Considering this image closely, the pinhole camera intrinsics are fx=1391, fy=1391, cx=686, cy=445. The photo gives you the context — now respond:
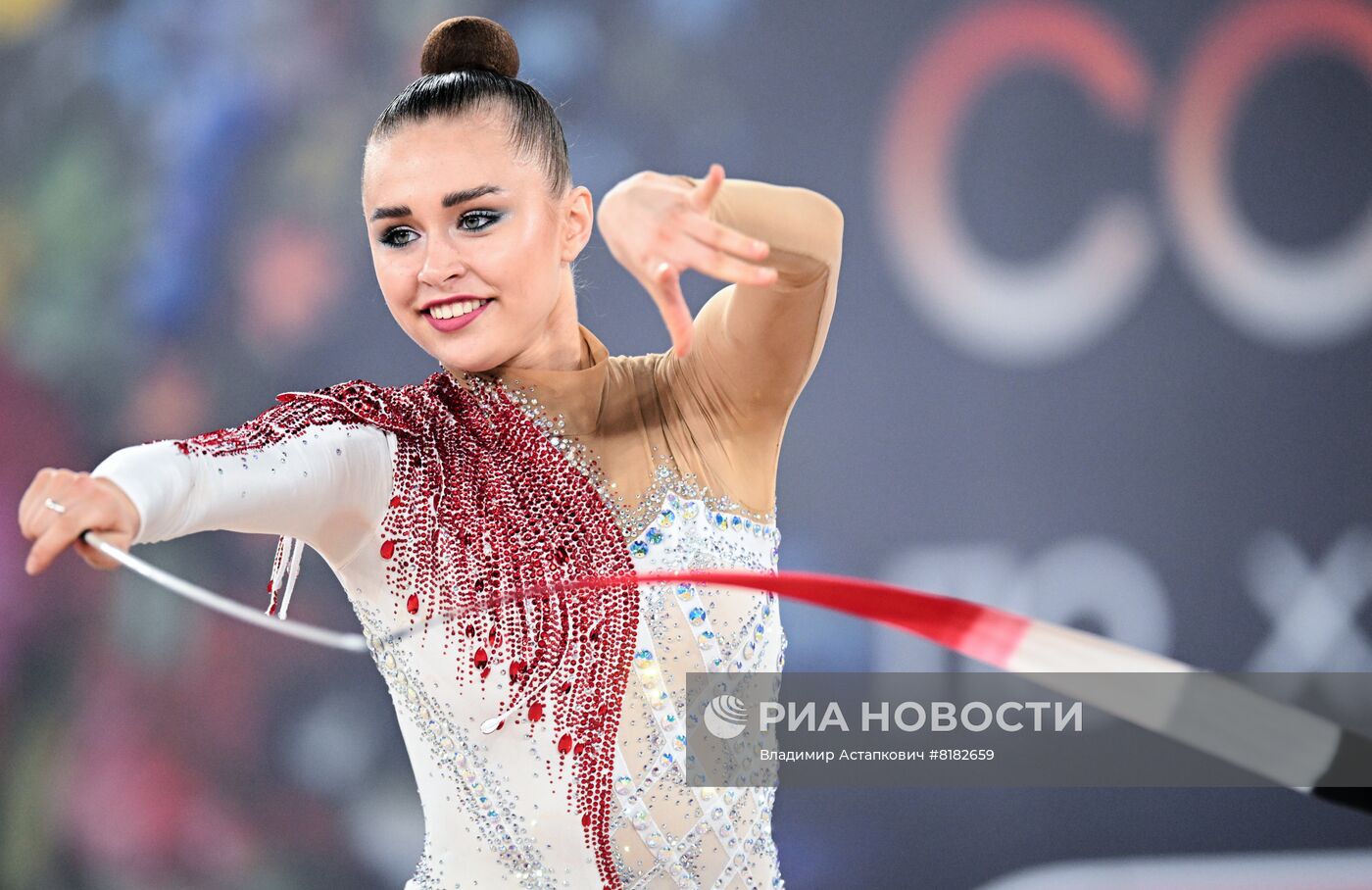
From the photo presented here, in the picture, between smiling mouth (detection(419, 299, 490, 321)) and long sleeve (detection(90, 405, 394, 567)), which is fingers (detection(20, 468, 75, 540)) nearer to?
long sleeve (detection(90, 405, 394, 567))

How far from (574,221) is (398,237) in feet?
0.57

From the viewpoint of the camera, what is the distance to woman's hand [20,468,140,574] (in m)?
0.86

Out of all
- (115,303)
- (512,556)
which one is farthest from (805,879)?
(115,303)

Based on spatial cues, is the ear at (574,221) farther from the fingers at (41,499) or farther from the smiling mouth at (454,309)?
the fingers at (41,499)

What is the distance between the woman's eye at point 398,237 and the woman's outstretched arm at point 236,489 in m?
0.17

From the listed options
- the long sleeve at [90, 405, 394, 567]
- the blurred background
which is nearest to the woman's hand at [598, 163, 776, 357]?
the long sleeve at [90, 405, 394, 567]

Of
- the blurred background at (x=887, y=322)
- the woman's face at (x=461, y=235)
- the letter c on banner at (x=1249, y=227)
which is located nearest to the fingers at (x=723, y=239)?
the woman's face at (x=461, y=235)

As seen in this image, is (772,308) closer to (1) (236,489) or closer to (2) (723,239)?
(2) (723,239)

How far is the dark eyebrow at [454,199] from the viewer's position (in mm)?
1213

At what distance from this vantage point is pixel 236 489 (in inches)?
40.2

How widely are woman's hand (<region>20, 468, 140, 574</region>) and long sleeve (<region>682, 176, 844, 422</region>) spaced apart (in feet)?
1.62

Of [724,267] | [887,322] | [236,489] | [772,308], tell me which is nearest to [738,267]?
[724,267]

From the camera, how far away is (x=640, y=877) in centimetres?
122

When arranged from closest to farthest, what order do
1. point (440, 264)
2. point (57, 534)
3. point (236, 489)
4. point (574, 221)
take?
Answer: point (57, 534) → point (236, 489) → point (440, 264) → point (574, 221)
